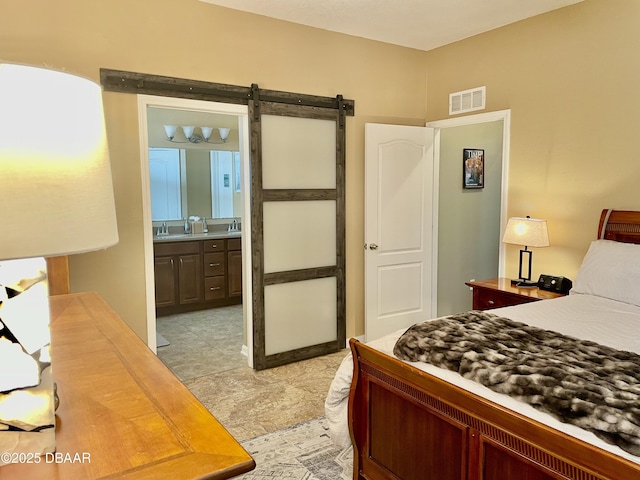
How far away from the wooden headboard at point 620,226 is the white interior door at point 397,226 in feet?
5.51

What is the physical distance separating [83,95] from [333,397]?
6.48 ft

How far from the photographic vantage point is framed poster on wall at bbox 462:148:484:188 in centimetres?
497

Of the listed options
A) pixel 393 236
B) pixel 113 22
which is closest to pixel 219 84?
pixel 113 22

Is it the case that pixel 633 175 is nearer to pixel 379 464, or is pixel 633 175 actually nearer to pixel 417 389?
pixel 417 389

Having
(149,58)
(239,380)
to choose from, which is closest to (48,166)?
(149,58)

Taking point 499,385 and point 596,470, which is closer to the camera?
point 596,470

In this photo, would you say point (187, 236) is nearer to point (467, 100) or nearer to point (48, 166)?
point (467, 100)

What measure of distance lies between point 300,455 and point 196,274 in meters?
3.44

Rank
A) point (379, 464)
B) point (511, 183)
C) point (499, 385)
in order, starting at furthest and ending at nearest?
1. point (511, 183)
2. point (379, 464)
3. point (499, 385)

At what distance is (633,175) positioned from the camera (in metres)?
3.25

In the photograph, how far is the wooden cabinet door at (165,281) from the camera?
5.42 m

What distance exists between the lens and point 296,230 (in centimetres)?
406

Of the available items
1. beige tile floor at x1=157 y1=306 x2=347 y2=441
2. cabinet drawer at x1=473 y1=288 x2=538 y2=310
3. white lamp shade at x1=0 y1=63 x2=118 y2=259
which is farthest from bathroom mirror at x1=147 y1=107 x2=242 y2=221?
white lamp shade at x1=0 y1=63 x2=118 y2=259

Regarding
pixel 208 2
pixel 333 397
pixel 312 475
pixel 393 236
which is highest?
pixel 208 2
